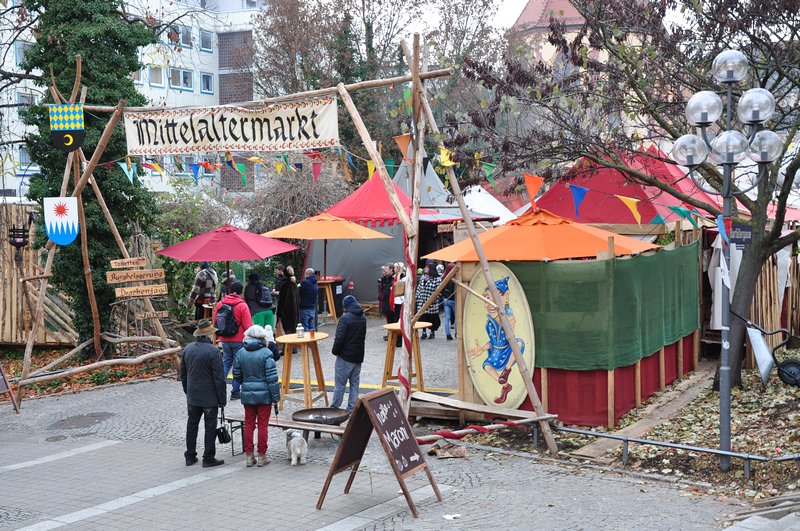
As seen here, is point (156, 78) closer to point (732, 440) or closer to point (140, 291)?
point (140, 291)

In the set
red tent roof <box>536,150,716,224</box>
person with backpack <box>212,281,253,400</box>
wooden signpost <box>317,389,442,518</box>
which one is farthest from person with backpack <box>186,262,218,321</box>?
wooden signpost <box>317,389,442,518</box>

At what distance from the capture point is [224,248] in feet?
51.5

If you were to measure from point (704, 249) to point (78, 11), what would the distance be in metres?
13.2

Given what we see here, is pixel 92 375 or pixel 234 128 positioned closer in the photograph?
pixel 234 128

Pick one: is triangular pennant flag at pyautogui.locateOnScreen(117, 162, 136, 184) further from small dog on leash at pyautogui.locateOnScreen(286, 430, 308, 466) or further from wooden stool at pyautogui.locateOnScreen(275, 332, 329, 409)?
small dog on leash at pyautogui.locateOnScreen(286, 430, 308, 466)

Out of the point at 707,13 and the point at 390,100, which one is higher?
the point at 390,100

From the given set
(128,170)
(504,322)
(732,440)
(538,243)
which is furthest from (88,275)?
(732,440)

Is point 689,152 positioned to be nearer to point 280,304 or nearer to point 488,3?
point 280,304

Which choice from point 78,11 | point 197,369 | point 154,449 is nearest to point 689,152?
point 197,369

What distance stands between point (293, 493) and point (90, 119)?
10925 millimetres

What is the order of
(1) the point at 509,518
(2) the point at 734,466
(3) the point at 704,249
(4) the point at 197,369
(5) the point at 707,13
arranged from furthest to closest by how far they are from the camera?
(3) the point at 704,249 → (5) the point at 707,13 → (4) the point at 197,369 → (2) the point at 734,466 → (1) the point at 509,518

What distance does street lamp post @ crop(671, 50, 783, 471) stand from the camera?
920cm

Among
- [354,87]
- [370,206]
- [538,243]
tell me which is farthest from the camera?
[370,206]

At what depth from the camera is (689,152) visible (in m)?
9.45
